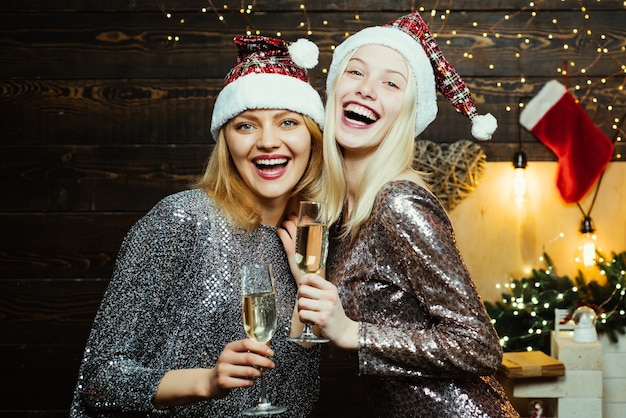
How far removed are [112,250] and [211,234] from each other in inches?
68.3

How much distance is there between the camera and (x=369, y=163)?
6.41 ft

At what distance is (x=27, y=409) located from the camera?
355 centimetres

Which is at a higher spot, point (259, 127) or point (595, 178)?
point (595, 178)

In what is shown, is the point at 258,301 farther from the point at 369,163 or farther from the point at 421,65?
the point at 421,65

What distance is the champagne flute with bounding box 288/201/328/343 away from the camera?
1625 mm

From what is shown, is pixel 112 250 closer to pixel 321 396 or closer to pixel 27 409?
pixel 27 409

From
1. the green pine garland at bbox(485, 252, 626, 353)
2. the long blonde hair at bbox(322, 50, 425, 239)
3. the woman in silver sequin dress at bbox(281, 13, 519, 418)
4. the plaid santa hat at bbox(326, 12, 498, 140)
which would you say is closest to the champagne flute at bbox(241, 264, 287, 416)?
the woman in silver sequin dress at bbox(281, 13, 519, 418)

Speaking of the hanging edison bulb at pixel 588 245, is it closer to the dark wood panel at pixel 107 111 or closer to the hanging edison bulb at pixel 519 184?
the hanging edison bulb at pixel 519 184

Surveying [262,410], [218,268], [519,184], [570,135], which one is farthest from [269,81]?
[570,135]

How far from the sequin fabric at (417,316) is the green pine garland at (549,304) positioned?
4.84 feet

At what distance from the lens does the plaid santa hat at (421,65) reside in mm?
1999

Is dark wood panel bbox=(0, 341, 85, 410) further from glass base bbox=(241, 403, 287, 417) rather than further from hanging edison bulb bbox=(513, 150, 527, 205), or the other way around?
glass base bbox=(241, 403, 287, 417)

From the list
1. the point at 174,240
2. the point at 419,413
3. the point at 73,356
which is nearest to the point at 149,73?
the point at 73,356

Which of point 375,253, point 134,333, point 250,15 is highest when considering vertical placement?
point 250,15
